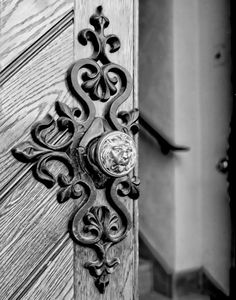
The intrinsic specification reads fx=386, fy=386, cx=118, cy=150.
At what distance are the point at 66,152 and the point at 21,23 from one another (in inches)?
8.8

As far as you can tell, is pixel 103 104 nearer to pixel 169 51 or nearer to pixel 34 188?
pixel 34 188

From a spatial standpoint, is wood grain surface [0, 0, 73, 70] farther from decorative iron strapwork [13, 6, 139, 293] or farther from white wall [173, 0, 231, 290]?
white wall [173, 0, 231, 290]

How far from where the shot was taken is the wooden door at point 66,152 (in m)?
0.62

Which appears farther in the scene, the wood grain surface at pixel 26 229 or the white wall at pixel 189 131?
the white wall at pixel 189 131

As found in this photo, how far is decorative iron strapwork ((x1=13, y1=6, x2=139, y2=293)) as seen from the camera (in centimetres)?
63

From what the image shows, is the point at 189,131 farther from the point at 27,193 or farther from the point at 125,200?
the point at 27,193

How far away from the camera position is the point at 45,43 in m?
0.65

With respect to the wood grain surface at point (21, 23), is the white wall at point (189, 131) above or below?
below

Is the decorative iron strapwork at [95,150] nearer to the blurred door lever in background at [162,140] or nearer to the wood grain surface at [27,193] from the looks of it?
the wood grain surface at [27,193]

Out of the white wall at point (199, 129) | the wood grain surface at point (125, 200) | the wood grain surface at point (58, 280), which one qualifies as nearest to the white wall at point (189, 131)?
the white wall at point (199, 129)

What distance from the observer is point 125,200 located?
2.35 feet

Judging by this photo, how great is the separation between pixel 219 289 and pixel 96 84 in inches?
61.3

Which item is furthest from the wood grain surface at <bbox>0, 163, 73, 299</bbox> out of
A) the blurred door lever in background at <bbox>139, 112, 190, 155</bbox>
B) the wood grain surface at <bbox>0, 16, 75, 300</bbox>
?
the blurred door lever in background at <bbox>139, 112, 190, 155</bbox>

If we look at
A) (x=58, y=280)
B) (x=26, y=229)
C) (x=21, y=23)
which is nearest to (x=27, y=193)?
(x=26, y=229)
